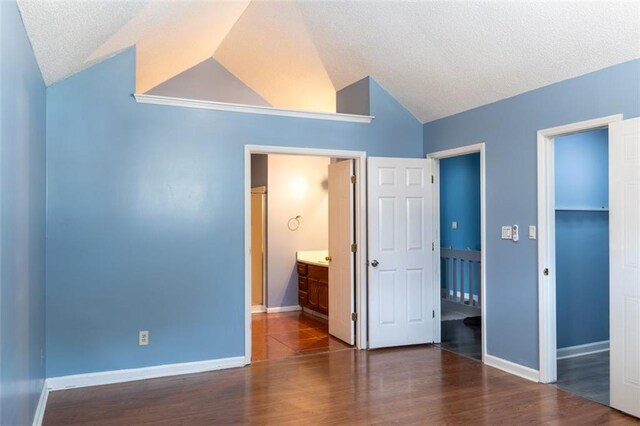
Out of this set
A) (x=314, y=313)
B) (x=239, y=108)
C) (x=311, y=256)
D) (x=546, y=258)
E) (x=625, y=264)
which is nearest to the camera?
(x=625, y=264)

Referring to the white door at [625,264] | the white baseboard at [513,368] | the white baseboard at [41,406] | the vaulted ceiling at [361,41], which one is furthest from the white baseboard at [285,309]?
the white door at [625,264]

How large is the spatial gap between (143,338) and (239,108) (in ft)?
7.53

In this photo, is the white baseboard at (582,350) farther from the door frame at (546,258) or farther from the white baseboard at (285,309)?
the white baseboard at (285,309)

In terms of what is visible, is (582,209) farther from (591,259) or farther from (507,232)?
(507,232)

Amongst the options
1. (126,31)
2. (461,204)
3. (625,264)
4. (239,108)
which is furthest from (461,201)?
(126,31)

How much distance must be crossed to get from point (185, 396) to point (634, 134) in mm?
3801

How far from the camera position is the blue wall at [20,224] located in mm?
2045

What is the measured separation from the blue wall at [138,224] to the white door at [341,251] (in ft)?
3.01

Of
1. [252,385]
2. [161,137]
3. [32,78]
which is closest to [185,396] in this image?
[252,385]

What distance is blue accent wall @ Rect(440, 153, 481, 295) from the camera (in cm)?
634

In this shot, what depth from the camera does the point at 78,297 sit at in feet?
12.5

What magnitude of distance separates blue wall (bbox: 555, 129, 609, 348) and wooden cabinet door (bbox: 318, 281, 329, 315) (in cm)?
275

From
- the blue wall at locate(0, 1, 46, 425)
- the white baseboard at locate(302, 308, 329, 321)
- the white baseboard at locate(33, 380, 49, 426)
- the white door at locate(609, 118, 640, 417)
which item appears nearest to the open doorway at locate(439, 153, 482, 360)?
the white baseboard at locate(302, 308, 329, 321)

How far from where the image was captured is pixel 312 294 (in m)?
6.48
